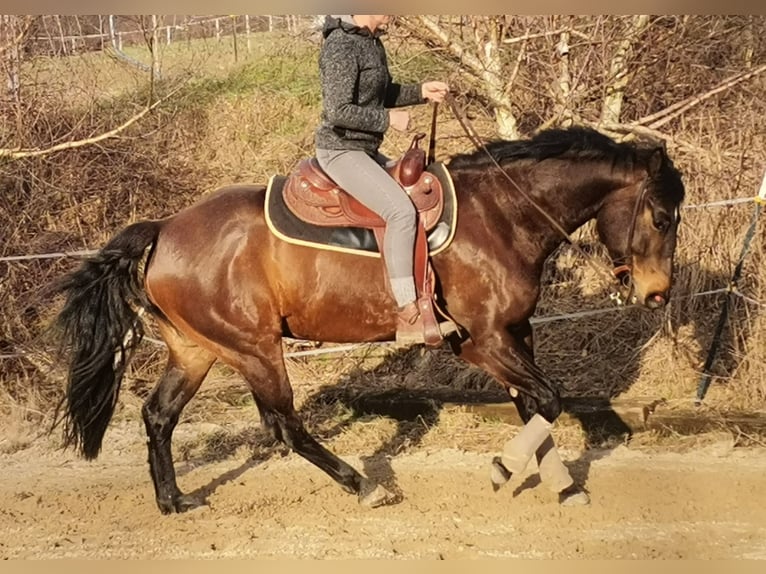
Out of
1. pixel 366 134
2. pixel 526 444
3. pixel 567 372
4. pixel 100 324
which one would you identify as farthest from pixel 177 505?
pixel 567 372

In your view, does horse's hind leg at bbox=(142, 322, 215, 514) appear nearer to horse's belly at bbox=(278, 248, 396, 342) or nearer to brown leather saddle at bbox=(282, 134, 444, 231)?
horse's belly at bbox=(278, 248, 396, 342)

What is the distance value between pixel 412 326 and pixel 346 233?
0.69 metres

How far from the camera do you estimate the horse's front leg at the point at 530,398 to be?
496 centimetres

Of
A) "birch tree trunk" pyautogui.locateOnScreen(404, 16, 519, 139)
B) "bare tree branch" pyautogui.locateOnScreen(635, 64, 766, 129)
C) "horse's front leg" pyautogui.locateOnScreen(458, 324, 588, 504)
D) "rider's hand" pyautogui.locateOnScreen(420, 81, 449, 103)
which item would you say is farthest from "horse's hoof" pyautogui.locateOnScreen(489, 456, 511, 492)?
"birch tree trunk" pyautogui.locateOnScreen(404, 16, 519, 139)

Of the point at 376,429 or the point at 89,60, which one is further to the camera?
the point at 89,60

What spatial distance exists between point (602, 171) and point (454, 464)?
237cm

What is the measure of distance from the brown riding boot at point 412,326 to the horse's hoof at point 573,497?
128 cm

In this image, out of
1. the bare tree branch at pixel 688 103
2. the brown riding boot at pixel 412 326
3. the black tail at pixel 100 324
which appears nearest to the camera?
the brown riding boot at pixel 412 326

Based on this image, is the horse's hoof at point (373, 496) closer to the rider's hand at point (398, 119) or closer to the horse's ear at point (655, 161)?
the rider's hand at point (398, 119)

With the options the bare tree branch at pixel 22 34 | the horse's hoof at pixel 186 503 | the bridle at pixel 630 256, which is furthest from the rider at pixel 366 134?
the bare tree branch at pixel 22 34

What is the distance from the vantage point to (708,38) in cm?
962

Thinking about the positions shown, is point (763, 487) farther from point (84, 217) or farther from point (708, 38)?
point (84, 217)

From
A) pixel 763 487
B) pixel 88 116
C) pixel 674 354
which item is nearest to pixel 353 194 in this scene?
pixel 763 487

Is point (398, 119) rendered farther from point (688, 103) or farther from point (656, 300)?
point (688, 103)
